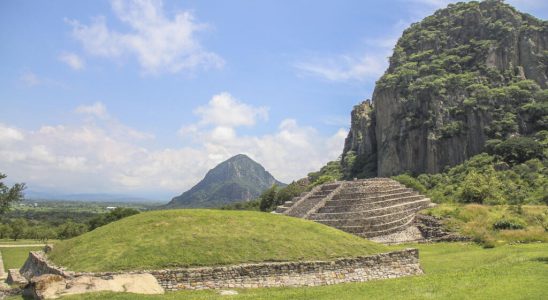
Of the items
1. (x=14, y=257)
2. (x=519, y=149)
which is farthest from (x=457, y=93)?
(x=14, y=257)

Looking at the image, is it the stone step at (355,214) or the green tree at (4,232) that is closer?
the stone step at (355,214)

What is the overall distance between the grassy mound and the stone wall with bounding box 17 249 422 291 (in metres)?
0.91

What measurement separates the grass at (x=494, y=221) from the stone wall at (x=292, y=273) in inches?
562

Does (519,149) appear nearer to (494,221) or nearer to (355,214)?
(494,221)

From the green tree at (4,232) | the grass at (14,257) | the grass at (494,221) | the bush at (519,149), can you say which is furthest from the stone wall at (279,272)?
the bush at (519,149)

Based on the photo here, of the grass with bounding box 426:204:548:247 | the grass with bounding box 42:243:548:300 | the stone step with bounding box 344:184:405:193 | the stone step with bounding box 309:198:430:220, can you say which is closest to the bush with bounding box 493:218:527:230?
the grass with bounding box 426:204:548:247

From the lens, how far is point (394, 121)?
13575 cm

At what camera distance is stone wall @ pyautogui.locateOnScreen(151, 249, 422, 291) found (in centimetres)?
1983

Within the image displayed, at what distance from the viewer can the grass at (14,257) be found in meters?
33.3

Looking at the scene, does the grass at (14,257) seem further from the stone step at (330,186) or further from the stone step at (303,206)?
the stone step at (330,186)

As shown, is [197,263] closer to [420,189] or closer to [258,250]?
[258,250]

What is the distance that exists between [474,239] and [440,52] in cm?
12857

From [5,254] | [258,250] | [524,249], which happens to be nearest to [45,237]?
[5,254]

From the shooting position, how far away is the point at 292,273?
70.9 ft
